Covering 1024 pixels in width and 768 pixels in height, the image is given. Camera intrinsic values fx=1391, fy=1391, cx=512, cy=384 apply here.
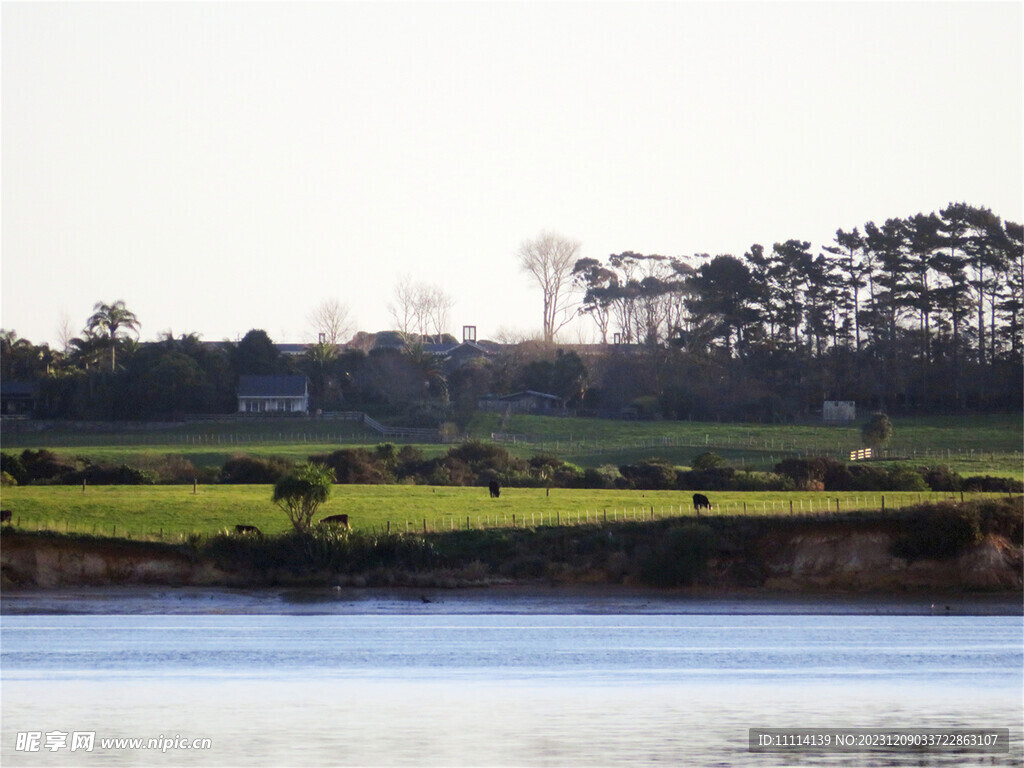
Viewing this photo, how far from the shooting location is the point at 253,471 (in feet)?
255

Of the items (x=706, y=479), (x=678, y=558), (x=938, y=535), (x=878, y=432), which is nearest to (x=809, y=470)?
(x=706, y=479)

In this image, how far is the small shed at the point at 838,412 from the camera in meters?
113

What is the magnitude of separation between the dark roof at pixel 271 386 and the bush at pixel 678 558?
245ft

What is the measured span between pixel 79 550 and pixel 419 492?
20.5 meters

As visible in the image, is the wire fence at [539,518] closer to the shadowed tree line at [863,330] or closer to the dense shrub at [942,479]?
the dense shrub at [942,479]

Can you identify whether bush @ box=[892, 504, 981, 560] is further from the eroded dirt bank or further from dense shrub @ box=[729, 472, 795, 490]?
dense shrub @ box=[729, 472, 795, 490]

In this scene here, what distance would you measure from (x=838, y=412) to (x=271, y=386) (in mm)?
49048

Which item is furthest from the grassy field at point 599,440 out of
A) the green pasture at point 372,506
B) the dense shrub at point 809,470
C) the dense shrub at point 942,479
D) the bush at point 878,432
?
the green pasture at point 372,506

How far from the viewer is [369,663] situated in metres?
36.4

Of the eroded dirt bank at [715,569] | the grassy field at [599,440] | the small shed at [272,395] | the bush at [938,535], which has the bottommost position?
the eroded dirt bank at [715,569]

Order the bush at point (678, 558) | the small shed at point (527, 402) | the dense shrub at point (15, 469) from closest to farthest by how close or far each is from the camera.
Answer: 1. the bush at point (678, 558)
2. the dense shrub at point (15, 469)
3. the small shed at point (527, 402)

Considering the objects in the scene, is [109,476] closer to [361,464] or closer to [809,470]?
[361,464]

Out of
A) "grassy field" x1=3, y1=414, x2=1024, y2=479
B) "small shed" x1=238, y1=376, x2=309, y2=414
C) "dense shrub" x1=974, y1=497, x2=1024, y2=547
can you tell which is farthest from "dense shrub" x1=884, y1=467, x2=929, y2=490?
"small shed" x1=238, y1=376, x2=309, y2=414

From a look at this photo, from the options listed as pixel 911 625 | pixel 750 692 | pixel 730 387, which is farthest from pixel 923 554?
pixel 730 387
